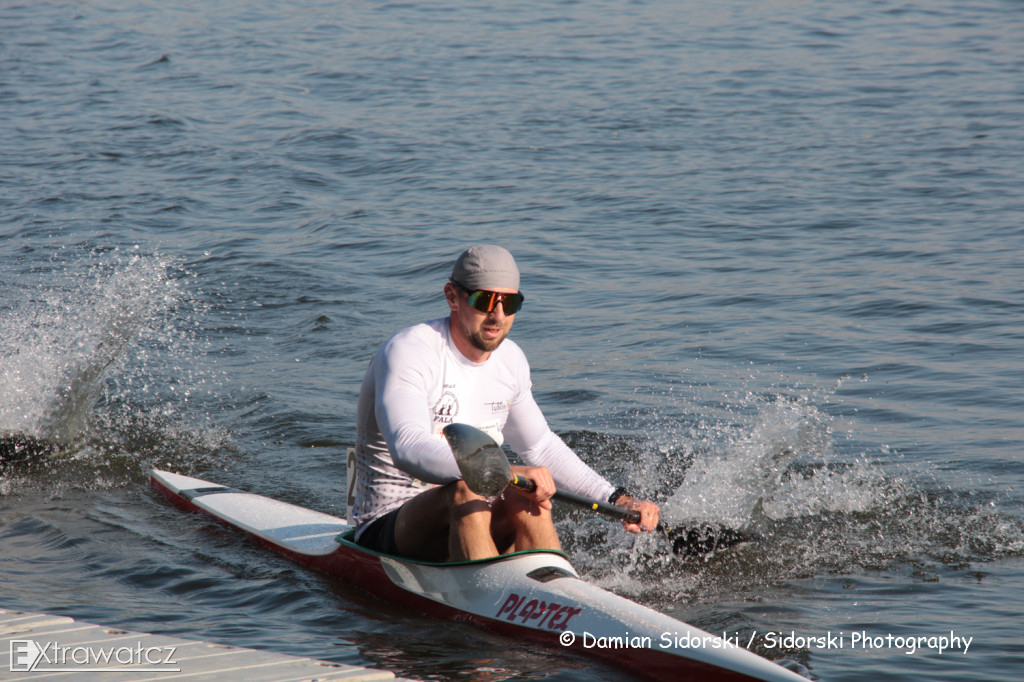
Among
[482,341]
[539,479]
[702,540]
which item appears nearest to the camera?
[539,479]

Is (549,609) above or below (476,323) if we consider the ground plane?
below

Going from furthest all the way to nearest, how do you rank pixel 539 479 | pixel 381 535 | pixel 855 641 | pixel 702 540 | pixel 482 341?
pixel 702 540, pixel 381 535, pixel 855 641, pixel 482 341, pixel 539 479

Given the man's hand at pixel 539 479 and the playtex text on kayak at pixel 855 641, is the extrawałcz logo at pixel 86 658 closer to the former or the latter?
the man's hand at pixel 539 479

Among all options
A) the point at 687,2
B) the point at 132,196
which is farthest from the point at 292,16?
the point at 132,196

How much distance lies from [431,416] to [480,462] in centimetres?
69

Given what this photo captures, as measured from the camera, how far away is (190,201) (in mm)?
14234

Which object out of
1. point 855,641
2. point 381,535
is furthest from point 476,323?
point 855,641

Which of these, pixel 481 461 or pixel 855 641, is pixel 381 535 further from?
pixel 855 641

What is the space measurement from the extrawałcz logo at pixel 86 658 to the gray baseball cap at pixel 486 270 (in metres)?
1.90

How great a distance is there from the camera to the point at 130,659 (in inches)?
163

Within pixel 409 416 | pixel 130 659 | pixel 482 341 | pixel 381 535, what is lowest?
pixel 130 659

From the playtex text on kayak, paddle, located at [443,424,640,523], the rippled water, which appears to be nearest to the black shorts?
the rippled water

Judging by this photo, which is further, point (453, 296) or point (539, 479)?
point (453, 296)

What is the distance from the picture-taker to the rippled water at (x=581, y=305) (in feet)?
17.6
